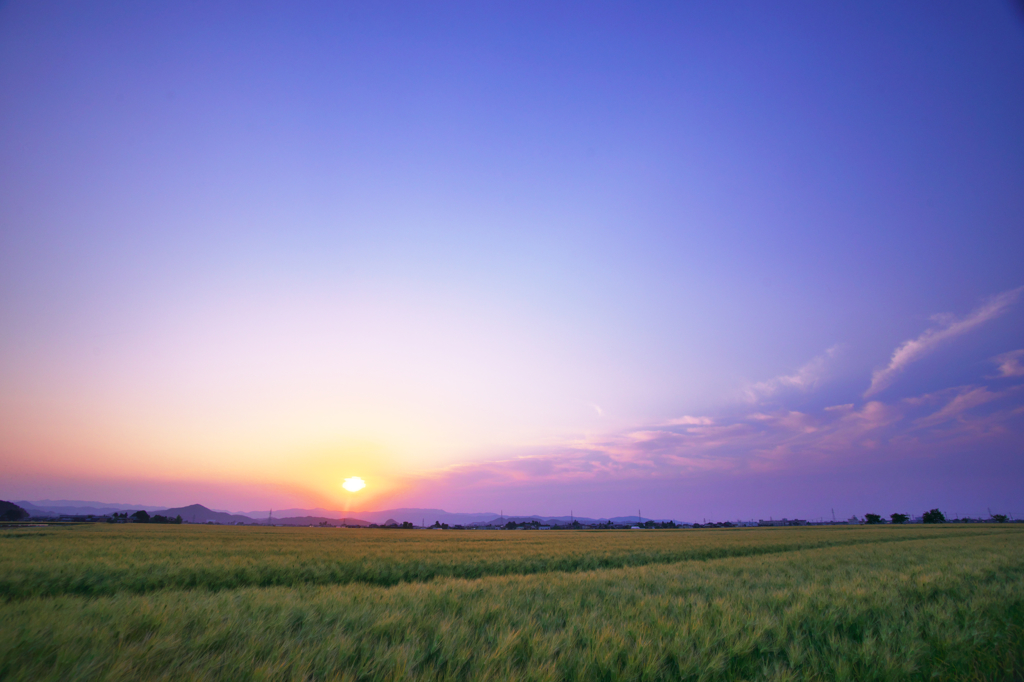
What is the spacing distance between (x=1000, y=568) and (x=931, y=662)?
12655 millimetres

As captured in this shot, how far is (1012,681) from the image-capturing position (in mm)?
4473

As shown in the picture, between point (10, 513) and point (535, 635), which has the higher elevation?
point (535, 635)

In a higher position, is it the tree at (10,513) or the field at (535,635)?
the field at (535,635)

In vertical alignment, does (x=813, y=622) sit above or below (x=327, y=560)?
above

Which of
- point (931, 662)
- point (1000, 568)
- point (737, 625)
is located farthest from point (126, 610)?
point (1000, 568)

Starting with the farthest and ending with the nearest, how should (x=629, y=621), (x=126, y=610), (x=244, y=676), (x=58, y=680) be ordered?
(x=629, y=621) → (x=126, y=610) → (x=244, y=676) → (x=58, y=680)

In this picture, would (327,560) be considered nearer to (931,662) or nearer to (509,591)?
(509,591)

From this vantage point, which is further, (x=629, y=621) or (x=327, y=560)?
(x=327, y=560)

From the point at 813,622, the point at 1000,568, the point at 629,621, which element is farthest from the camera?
the point at 1000,568

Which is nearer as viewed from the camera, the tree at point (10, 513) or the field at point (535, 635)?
the field at point (535, 635)

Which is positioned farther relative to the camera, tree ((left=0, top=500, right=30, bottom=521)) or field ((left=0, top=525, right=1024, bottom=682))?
tree ((left=0, top=500, right=30, bottom=521))

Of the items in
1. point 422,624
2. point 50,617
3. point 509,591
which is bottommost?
point 509,591

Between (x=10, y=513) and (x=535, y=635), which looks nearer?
(x=535, y=635)

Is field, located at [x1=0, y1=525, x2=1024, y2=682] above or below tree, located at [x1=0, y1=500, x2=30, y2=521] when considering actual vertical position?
above
